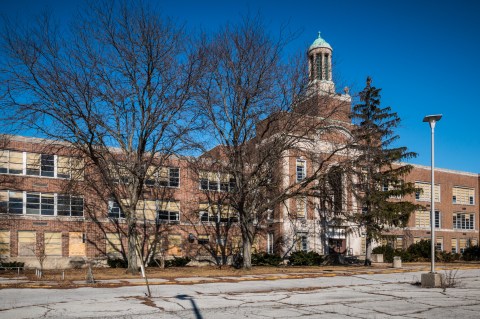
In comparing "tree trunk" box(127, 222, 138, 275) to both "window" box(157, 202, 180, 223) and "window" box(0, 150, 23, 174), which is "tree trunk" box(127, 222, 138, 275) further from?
"window" box(0, 150, 23, 174)

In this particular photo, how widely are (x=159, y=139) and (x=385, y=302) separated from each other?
1503cm

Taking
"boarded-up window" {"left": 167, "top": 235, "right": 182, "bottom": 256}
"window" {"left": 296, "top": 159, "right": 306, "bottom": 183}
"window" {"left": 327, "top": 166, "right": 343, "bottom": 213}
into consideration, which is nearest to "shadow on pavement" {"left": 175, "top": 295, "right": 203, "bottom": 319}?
"window" {"left": 327, "top": 166, "right": 343, "bottom": 213}

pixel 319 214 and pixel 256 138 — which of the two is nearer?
pixel 256 138

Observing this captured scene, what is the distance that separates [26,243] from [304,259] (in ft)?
65.2

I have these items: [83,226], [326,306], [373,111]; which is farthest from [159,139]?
[373,111]

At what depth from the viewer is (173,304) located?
44.9ft

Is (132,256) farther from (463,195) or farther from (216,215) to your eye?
(463,195)

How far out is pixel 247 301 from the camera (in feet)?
47.8

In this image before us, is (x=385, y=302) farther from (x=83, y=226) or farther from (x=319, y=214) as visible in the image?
(x=319, y=214)

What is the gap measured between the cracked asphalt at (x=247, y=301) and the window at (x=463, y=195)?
41.9 metres

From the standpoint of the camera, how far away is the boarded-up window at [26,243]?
3244 cm

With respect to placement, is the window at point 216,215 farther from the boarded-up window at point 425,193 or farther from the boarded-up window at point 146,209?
the boarded-up window at point 425,193

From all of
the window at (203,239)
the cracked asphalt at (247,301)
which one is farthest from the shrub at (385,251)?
the cracked asphalt at (247,301)

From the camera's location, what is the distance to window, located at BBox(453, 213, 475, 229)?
58.1m
